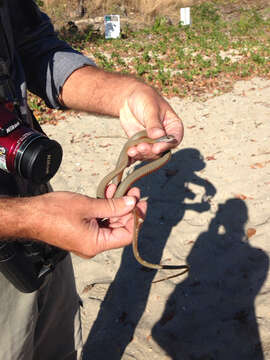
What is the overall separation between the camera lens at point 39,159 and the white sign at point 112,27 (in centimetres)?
1062

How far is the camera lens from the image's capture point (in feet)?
4.58

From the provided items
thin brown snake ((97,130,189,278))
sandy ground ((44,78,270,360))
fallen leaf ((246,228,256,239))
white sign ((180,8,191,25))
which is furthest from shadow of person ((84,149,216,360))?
white sign ((180,8,191,25))

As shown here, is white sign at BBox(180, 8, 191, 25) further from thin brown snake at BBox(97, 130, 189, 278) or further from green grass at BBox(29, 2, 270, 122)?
thin brown snake at BBox(97, 130, 189, 278)

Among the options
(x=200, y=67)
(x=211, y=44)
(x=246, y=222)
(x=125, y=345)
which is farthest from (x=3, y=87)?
(x=211, y=44)

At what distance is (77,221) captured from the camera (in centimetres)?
137

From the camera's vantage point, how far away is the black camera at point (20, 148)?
1395 millimetres

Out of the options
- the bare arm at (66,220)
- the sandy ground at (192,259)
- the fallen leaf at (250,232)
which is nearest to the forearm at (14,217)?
the bare arm at (66,220)

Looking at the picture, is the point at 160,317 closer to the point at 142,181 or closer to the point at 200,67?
the point at 142,181

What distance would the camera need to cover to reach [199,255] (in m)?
3.62

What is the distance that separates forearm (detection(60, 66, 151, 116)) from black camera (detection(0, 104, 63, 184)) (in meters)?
0.55

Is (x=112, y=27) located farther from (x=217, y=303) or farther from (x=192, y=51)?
(x=217, y=303)

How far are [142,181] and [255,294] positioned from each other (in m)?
2.14

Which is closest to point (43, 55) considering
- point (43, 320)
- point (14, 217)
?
point (14, 217)

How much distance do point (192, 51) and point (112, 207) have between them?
356 inches
